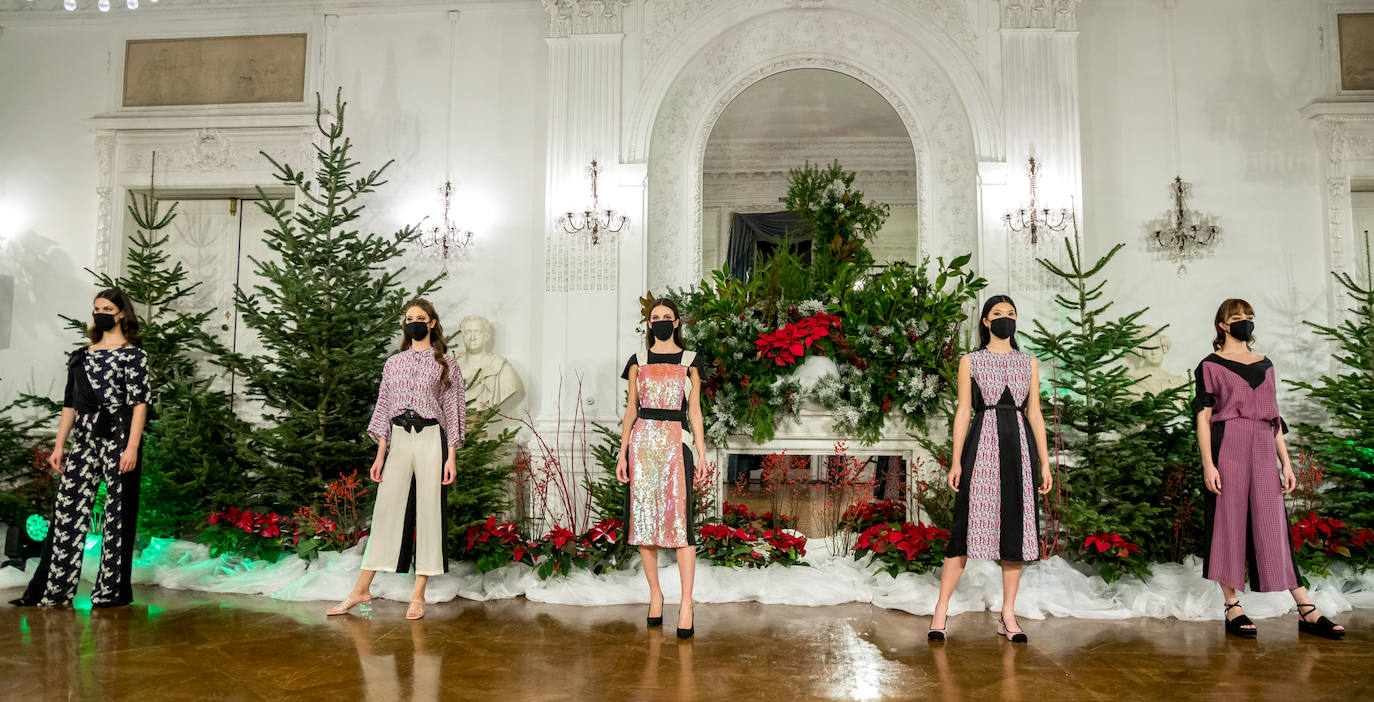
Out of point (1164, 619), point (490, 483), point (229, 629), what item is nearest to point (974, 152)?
point (1164, 619)

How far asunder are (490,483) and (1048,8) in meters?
5.68

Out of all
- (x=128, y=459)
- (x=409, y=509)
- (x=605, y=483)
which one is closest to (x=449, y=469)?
(x=409, y=509)

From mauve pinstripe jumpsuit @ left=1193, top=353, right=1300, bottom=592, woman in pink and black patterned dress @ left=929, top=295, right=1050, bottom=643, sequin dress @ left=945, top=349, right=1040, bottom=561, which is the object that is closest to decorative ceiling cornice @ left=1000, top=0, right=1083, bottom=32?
mauve pinstripe jumpsuit @ left=1193, top=353, right=1300, bottom=592

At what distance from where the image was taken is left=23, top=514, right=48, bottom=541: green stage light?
538cm

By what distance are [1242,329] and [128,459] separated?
6098 mm

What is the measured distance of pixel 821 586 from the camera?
5.02 m

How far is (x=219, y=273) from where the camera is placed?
305 inches

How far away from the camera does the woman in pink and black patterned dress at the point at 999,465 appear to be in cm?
405

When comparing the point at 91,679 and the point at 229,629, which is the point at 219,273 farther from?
the point at 91,679

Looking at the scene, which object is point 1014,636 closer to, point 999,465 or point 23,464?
point 999,465

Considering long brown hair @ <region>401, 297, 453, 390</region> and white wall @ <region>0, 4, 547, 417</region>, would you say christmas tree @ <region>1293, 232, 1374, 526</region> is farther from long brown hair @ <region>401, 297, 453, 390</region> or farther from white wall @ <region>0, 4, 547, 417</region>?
white wall @ <region>0, 4, 547, 417</region>

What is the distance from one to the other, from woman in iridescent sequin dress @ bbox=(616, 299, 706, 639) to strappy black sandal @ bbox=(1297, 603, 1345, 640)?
3139mm

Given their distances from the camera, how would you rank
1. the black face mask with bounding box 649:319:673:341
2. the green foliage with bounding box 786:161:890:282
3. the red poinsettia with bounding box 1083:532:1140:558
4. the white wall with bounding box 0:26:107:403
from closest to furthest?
the black face mask with bounding box 649:319:673:341 < the red poinsettia with bounding box 1083:532:1140:558 < the green foliage with bounding box 786:161:890:282 < the white wall with bounding box 0:26:107:403

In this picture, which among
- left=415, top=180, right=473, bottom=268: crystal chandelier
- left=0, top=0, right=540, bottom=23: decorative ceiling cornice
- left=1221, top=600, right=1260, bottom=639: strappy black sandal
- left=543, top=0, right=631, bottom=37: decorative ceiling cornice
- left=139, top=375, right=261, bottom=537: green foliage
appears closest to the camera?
left=1221, top=600, right=1260, bottom=639: strappy black sandal
